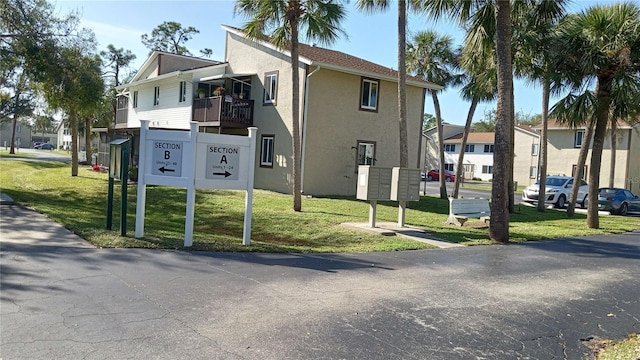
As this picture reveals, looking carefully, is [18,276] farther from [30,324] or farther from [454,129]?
[454,129]

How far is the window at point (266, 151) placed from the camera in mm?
22802

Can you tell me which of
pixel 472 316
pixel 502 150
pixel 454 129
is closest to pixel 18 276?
pixel 472 316

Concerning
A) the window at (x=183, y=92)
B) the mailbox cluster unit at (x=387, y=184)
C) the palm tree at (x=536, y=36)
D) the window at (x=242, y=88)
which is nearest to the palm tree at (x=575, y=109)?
Result: the palm tree at (x=536, y=36)

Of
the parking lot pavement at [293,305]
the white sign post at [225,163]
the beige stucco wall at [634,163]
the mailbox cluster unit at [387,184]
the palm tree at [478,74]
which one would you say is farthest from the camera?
the beige stucco wall at [634,163]

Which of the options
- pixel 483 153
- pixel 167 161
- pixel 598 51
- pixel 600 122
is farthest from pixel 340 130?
pixel 483 153

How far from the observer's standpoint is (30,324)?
15.9 feet

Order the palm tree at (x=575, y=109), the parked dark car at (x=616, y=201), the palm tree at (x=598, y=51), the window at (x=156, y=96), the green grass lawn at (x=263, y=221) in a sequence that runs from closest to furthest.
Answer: the green grass lawn at (x=263, y=221)
the palm tree at (x=598, y=51)
the palm tree at (x=575, y=109)
the parked dark car at (x=616, y=201)
the window at (x=156, y=96)

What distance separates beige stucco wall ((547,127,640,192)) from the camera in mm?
41406

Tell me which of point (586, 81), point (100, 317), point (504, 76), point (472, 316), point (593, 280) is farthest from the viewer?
point (586, 81)

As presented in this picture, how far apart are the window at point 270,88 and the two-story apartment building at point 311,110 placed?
0.15 ft

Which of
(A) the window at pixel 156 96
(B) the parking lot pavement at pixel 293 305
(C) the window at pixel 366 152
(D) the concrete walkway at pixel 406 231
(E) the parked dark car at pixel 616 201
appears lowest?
(B) the parking lot pavement at pixel 293 305

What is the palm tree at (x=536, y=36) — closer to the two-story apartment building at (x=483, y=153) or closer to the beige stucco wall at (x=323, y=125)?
the beige stucco wall at (x=323, y=125)

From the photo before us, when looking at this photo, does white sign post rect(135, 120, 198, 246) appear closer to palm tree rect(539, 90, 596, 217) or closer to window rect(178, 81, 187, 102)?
palm tree rect(539, 90, 596, 217)

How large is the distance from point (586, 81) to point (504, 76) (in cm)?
620
